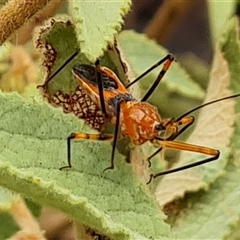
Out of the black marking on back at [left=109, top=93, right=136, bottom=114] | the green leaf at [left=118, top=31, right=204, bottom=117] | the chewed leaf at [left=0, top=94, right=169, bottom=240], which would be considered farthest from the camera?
the green leaf at [left=118, top=31, right=204, bottom=117]

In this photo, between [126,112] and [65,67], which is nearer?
[65,67]

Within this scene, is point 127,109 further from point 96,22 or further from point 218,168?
point 96,22

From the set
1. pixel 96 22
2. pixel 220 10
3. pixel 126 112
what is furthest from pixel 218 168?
pixel 220 10

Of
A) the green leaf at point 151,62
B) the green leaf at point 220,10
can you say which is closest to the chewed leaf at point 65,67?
the green leaf at point 151,62

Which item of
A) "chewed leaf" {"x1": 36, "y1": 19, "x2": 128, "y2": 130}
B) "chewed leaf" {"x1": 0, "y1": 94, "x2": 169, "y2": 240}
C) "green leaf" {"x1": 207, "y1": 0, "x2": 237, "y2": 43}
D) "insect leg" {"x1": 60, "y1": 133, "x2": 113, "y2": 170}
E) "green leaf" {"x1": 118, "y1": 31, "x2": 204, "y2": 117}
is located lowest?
"chewed leaf" {"x1": 0, "y1": 94, "x2": 169, "y2": 240}

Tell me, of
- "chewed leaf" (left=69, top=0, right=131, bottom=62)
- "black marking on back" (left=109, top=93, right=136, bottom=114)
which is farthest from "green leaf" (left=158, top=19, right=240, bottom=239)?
"chewed leaf" (left=69, top=0, right=131, bottom=62)

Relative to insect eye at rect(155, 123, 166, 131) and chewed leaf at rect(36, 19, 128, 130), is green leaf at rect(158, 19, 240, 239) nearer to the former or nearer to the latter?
insect eye at rect(155, 123, 166, 131)
